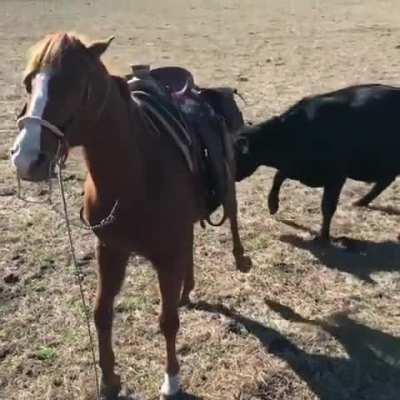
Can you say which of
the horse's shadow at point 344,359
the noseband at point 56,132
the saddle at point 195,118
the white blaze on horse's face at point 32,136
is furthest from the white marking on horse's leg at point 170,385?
the white blaze on horse's face at point 32,136

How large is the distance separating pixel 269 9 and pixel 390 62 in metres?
13.1

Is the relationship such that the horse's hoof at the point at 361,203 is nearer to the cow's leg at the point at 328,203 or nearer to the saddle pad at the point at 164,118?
the cow's leg at the point at 328,203

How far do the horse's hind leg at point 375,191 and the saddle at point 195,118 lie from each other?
1.91 metres

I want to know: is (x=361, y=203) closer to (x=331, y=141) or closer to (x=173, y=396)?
(x=331, y=141)

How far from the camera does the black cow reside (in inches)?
228

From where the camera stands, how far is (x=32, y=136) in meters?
2.54

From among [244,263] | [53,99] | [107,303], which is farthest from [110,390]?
[53,99]

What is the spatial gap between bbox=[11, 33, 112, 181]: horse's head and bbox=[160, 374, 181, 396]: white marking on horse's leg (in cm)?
180

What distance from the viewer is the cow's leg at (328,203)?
19.2 ft

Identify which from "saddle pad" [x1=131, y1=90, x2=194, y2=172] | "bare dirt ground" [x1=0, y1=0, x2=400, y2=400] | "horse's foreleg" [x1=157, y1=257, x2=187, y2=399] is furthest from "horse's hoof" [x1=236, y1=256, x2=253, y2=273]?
"saddle pad" [x1=131, y1=90, x2=194, y2=172]

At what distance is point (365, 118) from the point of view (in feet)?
19.2

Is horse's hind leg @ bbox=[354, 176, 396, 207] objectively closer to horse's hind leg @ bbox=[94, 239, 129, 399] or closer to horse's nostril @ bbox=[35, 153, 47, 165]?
horse's hind leg @ bbox=[94, 239, 129, 399]

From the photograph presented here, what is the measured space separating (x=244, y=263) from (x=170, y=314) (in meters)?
1.50

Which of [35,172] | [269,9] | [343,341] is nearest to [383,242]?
[343,341]
